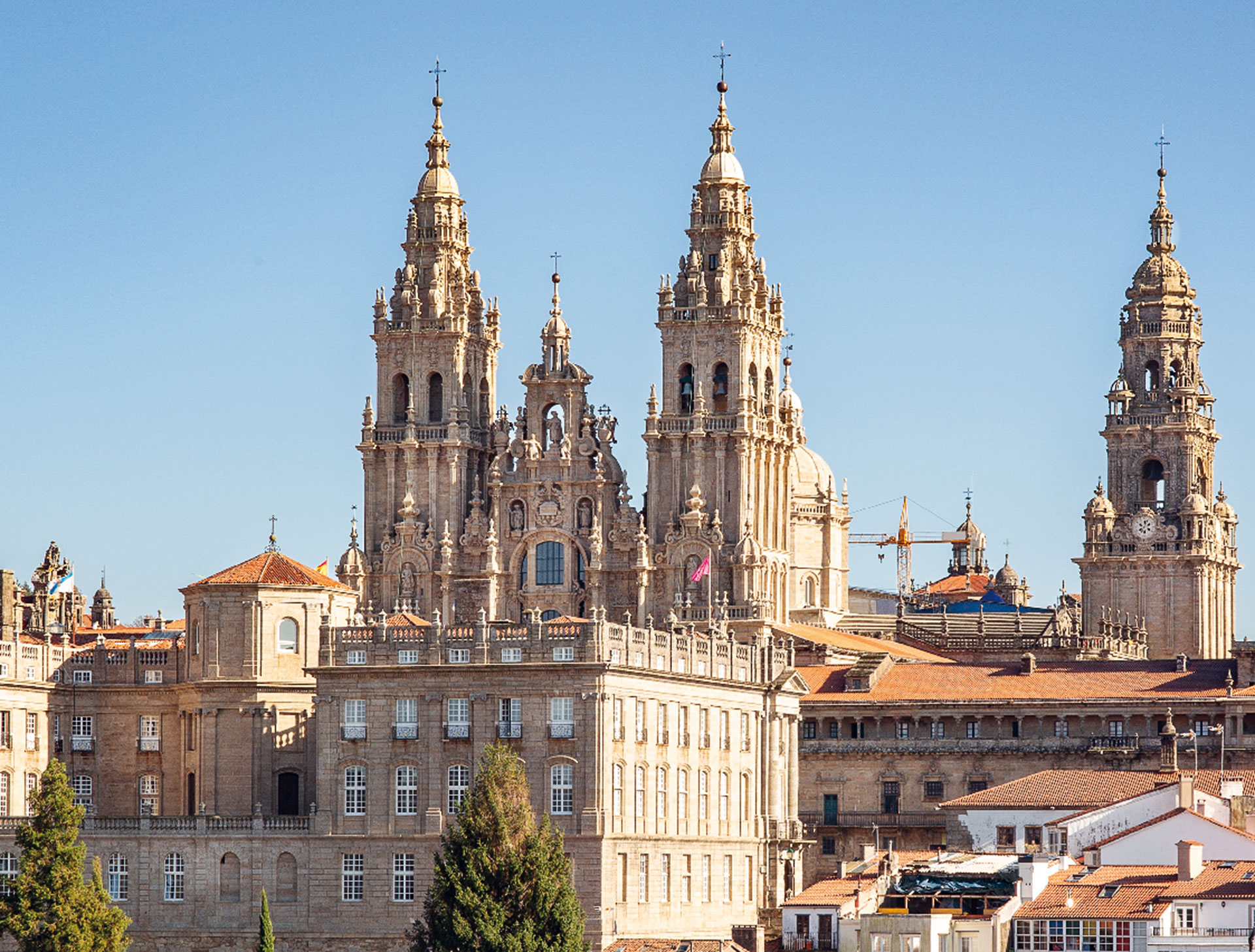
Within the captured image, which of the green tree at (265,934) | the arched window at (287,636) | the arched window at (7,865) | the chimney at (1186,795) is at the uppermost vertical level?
the arched window at (287,636)

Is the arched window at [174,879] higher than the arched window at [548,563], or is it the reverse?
the arched window at [548,563]

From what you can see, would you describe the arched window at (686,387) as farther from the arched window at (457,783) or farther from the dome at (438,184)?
the arched window at (457,783)

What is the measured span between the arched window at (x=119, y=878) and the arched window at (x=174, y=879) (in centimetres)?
148

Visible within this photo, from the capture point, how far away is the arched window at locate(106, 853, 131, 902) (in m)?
136

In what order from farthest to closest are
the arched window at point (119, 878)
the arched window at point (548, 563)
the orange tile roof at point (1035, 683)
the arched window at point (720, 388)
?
1. the arched window at point (548, 563)
2. the arched window at point (720, 388)
3. the orange tile roof at point (1035, 683)
4. the arched window at point (119, 878)

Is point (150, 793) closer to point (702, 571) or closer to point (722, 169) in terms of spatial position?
point (702, 571)

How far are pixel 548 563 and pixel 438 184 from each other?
22317 millimetres

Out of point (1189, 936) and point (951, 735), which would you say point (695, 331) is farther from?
point (1189, 936)

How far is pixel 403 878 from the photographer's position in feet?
437

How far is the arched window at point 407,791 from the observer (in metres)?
134

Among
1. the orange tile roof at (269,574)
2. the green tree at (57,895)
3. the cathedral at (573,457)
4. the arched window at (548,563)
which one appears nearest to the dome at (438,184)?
the cathedral at (573,457)

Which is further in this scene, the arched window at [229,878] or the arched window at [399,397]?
the arched window at [399,397]

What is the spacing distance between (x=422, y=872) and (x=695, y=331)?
56.6 meters

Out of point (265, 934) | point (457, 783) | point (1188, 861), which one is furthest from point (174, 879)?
point (1188, 861)
